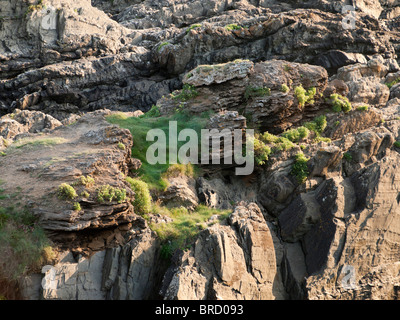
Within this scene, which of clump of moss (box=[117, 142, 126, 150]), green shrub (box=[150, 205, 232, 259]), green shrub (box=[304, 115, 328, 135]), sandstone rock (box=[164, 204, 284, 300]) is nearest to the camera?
sandstone rock (box=[164, 204, 284, 300])

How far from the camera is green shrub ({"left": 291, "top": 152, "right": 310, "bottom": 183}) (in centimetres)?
1584

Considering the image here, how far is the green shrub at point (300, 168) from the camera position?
52.0 ft

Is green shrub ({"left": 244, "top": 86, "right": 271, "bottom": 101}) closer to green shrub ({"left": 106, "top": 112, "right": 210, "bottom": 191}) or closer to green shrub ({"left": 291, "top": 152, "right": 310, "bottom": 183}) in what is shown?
green shrub ({"left": 106, "top": 112, "right": 210, "bottom": 191})

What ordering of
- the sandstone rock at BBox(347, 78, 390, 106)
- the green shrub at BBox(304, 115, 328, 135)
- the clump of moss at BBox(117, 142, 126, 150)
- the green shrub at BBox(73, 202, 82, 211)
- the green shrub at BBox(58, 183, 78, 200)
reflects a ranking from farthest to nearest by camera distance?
1. the sandstone rock at BBox(347, 78, 390, 106)
2. the green shrub at BBox(304, 115, 328, 135)
3. the clump of moss at BBox(117, 142, 126, 150)
4. the green shrub at BBox(58, 183, 78, 200)
5. the green shrub at BBox(73, 202, 82, 211)

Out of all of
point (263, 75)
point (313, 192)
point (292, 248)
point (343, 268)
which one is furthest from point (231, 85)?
point (343, 268)

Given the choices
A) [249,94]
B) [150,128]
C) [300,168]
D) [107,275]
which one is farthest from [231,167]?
[107,275]

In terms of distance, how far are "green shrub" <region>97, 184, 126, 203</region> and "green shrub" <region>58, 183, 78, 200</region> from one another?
2.62ft

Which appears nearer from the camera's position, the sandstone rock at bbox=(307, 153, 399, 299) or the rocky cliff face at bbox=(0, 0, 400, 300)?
the rocky cliff face at bbox=(0, 0, 400, 300)

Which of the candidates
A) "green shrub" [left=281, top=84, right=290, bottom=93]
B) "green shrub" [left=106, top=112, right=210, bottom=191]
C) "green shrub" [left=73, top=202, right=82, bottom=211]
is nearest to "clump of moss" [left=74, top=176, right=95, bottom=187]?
"green shrub" [left=73, top=202, right=82, bottom=211]

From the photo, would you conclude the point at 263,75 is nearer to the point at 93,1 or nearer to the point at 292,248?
the point at 292,248

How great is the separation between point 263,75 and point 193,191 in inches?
309

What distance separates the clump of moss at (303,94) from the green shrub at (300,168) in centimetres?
460

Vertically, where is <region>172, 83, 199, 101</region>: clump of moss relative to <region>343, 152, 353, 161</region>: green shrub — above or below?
above

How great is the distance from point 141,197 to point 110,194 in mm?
1814
